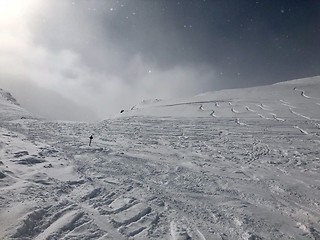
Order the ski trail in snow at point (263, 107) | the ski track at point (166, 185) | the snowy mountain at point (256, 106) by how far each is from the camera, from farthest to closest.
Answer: the ski trail in snow at point (263, 107) → the snowy mountain at point (256, 106) → the ski track at point (166, 185)

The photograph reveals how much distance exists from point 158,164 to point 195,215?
4.64 m

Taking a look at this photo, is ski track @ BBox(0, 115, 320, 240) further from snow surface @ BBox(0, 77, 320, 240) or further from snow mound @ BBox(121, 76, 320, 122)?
snow mound @ BBox(121, 76, 320, 122)

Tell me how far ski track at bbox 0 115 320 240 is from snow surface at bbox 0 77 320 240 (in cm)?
3

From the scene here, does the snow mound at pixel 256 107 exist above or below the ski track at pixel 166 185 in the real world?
above

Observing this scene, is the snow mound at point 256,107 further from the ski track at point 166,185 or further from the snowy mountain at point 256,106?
the ski track at point 166,185

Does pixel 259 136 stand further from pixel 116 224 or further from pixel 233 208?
pixel 116 224

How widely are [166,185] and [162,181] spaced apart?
0.41 metres

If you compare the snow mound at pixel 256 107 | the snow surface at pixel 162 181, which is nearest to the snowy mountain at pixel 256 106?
the snow mound at pixel 256 107

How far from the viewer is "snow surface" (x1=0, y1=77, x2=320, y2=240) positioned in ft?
24.7

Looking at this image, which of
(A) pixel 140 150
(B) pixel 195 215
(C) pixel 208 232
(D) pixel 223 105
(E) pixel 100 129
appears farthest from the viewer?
(D) pixel 223 105

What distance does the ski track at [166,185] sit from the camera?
754 centimetres

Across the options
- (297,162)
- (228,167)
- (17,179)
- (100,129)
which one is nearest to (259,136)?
(297,162)

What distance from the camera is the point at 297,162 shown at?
13328mm

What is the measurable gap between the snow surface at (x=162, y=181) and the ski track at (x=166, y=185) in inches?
1.2
